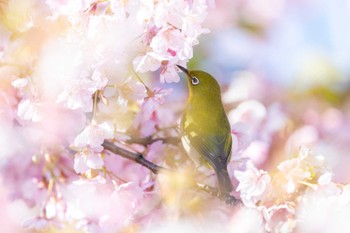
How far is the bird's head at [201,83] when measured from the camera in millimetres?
934

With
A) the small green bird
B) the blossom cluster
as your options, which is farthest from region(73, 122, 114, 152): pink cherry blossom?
the small green bird

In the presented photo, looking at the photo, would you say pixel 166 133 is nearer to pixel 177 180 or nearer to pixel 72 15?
pixel 177 180

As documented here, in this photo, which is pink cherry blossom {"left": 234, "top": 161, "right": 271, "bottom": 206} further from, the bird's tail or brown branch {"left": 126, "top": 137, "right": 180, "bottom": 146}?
brown branch {"left": 126, "top": 137, "right": 180, "bottom": 146}

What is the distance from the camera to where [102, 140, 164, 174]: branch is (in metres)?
0.93

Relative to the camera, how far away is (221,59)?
51.0 inches

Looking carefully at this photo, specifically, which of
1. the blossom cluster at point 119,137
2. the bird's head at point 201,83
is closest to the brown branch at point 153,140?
the blossom cluster at point 119,137

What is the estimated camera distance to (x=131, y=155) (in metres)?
0.95

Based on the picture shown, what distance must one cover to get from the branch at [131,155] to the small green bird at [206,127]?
0.20 ft

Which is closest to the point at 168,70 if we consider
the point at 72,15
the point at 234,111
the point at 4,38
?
the point at 72,15

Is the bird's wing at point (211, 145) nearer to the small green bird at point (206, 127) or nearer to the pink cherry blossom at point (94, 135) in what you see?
the small green bird at point (206, 127)

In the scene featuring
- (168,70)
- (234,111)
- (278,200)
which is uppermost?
(168,70)

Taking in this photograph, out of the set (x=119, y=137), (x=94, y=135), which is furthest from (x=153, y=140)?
(x=94, y=135)

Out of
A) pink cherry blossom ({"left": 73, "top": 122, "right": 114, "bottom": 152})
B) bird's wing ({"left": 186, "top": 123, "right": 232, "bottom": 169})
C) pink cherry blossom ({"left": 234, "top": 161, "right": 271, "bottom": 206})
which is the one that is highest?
pink cherry blossom ({"left": 73, "top": 122, "right": 114, "bottom": 152})

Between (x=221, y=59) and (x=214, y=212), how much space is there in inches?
15.3
